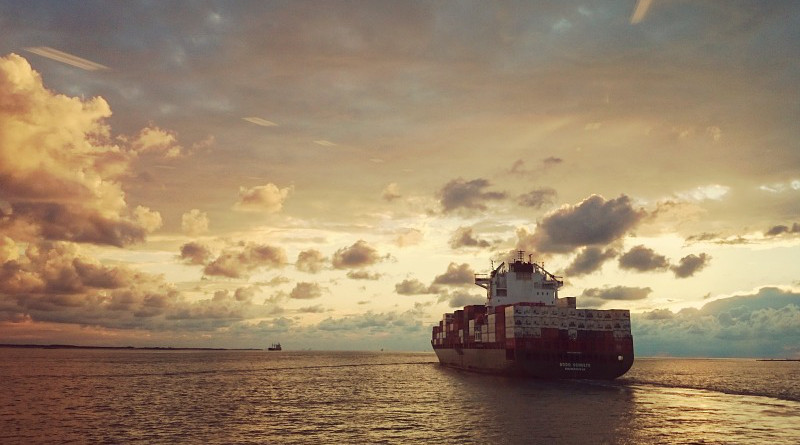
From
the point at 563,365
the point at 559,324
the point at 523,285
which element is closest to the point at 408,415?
the point at 563,365

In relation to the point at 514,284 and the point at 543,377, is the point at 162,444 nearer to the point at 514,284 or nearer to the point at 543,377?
the point at 543,377

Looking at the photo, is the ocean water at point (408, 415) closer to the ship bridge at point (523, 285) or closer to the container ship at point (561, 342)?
the container ship at point (561, 342)

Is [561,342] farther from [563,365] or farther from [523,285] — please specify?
[523,285]

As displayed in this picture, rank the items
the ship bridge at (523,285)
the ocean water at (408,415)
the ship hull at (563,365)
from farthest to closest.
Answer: the ship bridge at (523,285), the ship hull at (563,365), the ocean water at (408,415)

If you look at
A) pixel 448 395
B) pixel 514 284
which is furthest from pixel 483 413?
pixel 514 284

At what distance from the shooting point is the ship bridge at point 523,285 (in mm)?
112812

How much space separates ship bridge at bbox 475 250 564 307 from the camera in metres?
113

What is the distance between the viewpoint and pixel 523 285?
113688mm

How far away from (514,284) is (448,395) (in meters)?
47.2

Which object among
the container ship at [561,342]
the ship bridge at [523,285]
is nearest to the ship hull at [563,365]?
the container ship at [561,342]

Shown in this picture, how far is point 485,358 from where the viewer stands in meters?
95.2

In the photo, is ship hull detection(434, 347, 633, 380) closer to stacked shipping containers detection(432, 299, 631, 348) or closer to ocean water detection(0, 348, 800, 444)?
ocean water detection(0, 348, 800, 444)

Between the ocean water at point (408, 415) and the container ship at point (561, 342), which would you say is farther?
the container ship at point (561, 342)

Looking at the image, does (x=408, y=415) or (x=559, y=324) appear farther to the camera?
(x=559, y=324)
